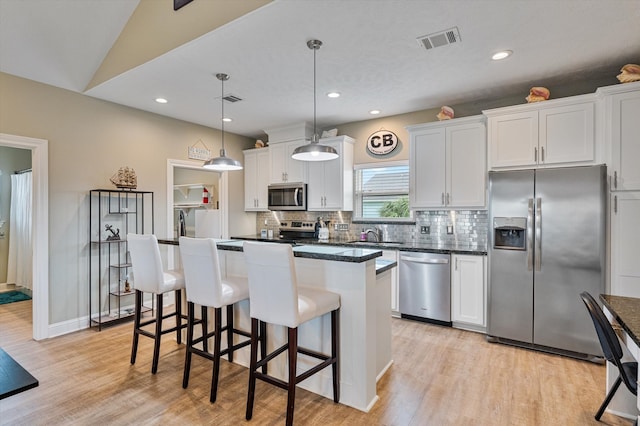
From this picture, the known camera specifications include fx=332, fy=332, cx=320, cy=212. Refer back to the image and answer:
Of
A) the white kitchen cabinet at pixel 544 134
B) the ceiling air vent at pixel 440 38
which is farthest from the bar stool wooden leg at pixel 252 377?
the white kitchen cabinet at pixel 544 134

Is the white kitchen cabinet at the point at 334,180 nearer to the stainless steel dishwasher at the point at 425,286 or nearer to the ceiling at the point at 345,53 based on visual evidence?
the ceiling at the point at 345,53

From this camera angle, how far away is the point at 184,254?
8.36 ft


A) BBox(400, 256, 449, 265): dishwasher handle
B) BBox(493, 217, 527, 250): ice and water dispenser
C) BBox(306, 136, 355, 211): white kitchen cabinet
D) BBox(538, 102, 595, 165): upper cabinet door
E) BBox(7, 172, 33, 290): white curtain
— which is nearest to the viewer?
BBox(538, 102, 595, 165): upper cabinet door

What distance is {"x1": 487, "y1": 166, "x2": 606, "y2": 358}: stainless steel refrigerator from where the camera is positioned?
2.97m

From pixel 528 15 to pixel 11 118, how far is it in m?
4.70

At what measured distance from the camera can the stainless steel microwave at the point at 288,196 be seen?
5203 millimetres

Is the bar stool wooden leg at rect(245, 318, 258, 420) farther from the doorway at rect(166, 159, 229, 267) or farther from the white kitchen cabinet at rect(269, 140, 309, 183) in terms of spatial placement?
the white kitchen cabinet at rect(269, 140, 309, 183)

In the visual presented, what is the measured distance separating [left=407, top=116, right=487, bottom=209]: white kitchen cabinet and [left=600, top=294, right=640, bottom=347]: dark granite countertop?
2.05m

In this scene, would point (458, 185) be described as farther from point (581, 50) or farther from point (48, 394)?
point (48, 394)

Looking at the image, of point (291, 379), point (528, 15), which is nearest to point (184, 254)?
point (291, 379)

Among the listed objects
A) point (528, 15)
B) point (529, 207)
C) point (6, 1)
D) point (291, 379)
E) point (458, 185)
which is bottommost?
point (291, 379)

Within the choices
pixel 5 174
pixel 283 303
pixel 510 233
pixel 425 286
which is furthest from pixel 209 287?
pixel 5 174

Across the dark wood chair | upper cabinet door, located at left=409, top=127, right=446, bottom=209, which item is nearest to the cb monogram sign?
upper cabinet door, located at left=409, top=127, right=446, bottom=209

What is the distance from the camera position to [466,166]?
400 cm
